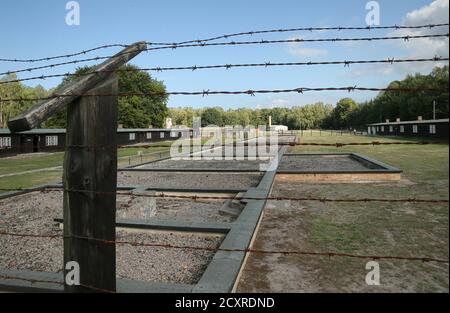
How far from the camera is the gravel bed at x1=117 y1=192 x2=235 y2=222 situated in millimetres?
9016

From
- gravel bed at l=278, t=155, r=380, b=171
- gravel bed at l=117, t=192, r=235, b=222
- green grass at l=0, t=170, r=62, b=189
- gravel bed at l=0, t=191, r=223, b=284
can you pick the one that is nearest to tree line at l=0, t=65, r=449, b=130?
green grass at l=0, t=170, r=62, b=189

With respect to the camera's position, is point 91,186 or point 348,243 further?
point 348,243

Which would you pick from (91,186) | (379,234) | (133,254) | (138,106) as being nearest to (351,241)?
(379,234)

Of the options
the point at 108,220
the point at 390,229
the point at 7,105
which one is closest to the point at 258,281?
the point at 108,220

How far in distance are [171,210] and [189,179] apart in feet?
20.0

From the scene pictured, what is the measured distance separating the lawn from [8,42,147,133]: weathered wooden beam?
2.90m

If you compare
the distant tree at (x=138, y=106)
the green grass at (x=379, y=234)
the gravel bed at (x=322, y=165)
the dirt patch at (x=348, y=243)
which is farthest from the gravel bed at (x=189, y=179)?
the distant tree at (x=138, y=106)

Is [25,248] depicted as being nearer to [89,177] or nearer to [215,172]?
[89,177]

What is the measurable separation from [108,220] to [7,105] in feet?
230

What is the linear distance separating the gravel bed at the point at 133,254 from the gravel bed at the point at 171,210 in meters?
1.21

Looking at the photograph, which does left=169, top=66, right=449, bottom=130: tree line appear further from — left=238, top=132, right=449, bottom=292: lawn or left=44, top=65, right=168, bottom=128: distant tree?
left=44, top=65, right=168, bottom=128: distant tree

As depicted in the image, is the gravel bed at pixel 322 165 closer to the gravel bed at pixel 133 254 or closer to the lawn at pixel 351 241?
the lawn at pixel 351 241

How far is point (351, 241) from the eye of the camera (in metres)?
6.46

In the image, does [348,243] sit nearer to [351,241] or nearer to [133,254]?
[351,241]
